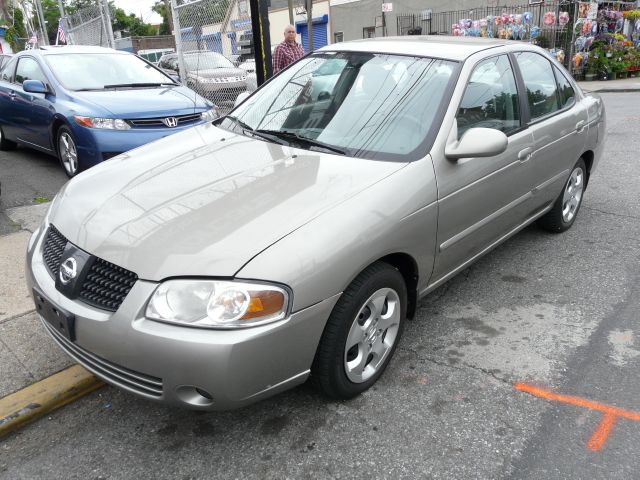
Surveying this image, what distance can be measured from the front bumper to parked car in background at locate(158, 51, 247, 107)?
8.57 metres

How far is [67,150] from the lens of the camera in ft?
20.1

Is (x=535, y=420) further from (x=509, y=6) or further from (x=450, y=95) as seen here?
(x=509, y=6)

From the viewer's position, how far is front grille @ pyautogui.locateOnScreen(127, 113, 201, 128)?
19.0 feet

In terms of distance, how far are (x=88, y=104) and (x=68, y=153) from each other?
2.19 ft

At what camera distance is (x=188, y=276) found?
213 cm

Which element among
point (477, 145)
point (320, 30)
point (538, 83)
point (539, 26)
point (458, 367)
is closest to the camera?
point (477, 145)

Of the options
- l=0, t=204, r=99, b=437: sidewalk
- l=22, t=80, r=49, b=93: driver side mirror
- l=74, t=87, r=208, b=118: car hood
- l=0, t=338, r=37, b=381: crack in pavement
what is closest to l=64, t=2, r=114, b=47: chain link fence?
l=22, t=80, r=49, b=93: driver side mirror

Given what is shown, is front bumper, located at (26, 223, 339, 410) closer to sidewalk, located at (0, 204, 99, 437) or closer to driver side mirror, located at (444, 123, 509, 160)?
sidewalk, located at (0, 204, 99, 437)

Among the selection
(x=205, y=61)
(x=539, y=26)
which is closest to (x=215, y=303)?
(x=205, y=61)

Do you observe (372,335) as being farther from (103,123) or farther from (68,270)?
(103,123)

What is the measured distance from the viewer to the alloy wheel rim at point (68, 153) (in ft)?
19.7

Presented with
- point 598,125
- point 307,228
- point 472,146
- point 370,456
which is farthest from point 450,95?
point 598,125

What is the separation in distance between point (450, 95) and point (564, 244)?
2.17 m

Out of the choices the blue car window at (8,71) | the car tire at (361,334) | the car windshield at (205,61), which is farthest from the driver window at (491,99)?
the car windshield at (205,61)
